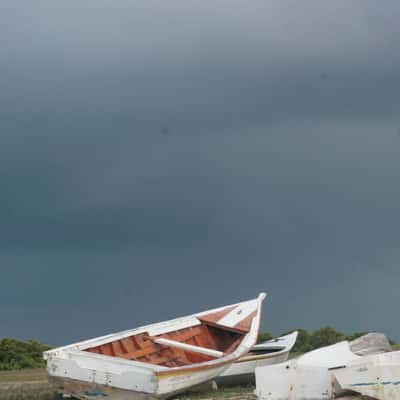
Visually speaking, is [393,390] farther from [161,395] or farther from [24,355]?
[24,355]

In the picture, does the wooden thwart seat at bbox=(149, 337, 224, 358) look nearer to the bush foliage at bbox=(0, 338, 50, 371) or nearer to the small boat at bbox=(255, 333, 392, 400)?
the small boat at bbox=(255, 333, 392, 400)

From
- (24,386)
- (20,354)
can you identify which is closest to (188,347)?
(24,386)

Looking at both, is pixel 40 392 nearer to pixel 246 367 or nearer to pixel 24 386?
pixel 24 386

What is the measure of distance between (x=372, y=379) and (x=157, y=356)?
23.3 feet

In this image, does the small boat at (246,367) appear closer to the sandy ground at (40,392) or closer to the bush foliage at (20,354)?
the sandy ground at (40,392)

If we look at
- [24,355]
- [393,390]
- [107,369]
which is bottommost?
[393,390]

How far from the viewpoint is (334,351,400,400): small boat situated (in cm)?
1689

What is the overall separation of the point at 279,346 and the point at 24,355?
11.1 metres

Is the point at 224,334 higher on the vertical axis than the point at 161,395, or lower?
higher

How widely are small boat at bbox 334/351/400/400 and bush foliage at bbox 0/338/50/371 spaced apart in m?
15.9

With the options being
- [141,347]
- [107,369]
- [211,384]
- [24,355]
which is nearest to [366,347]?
[211,384]

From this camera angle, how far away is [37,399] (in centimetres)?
2045

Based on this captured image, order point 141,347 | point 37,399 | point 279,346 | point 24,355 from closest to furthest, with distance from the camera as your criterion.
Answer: point 37,399 → point 141,347 → point 279,346 → point 24,355

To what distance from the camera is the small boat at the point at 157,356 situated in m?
18.4
